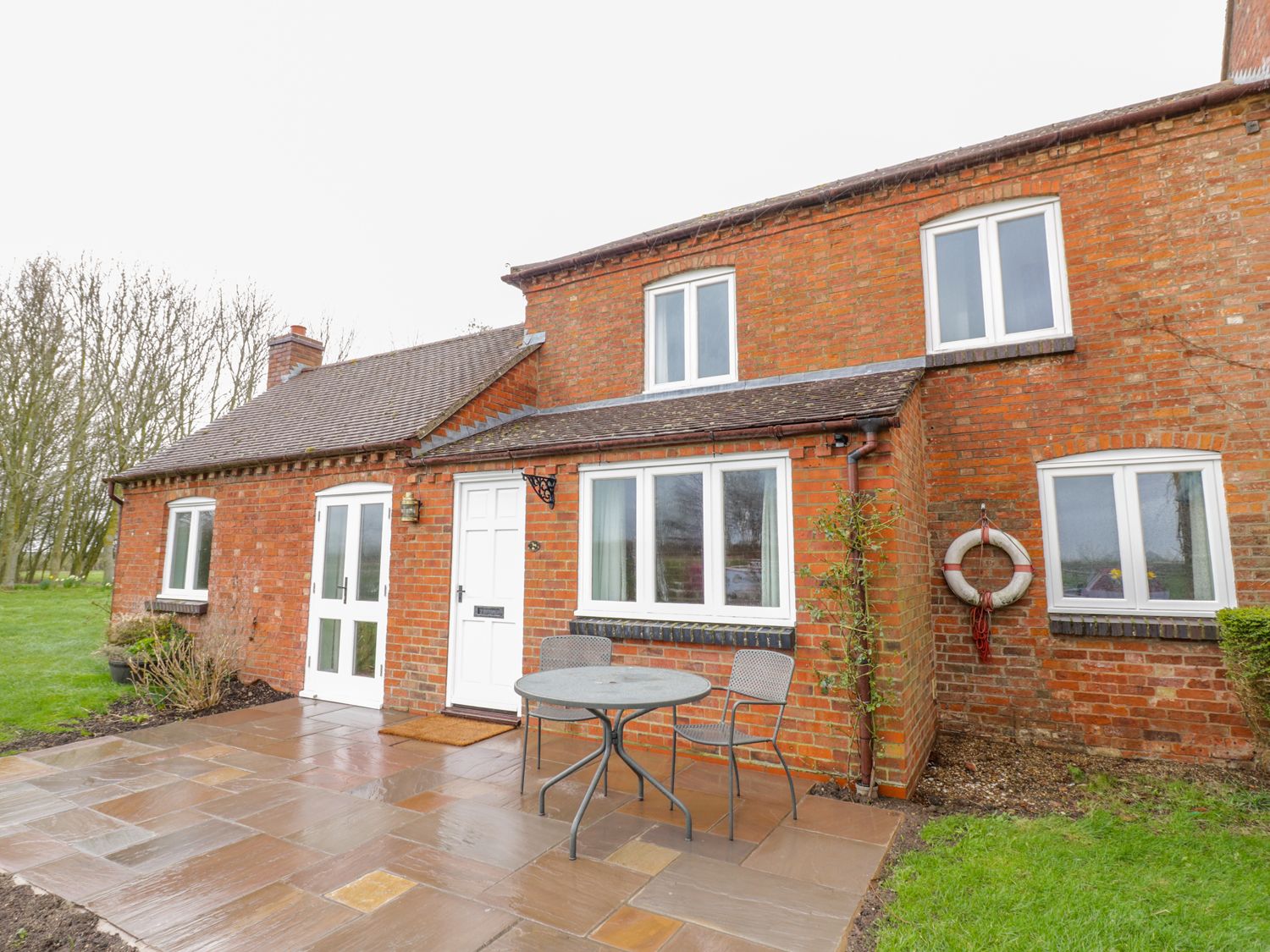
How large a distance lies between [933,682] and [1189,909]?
9.38ft

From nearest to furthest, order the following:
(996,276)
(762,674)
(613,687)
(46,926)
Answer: (46,926) < (613,687) < (762,674) < (996,276)

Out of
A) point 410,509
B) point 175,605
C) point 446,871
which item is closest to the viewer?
point 446,871

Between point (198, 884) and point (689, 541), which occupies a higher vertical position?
point (689, 541)

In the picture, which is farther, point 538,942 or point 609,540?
point 609,540

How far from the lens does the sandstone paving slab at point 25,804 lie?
405cm

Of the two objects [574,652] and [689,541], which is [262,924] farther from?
[689,541]

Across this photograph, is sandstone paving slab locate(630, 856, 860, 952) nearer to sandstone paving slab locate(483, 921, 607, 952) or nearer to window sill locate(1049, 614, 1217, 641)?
sandstone paving slab locate(483, 921, 607, 952)

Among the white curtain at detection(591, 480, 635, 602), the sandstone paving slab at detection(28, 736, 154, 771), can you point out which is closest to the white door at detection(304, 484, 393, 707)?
the sandstone paving slab at detection(28, 736, 154, 771)

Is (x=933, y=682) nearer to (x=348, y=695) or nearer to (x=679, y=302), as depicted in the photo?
(x=679, y=302)

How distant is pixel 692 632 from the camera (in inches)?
208

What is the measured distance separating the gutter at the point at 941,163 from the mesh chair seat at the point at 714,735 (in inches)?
224

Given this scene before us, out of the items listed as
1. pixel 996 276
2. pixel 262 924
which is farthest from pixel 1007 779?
pixel 262 924

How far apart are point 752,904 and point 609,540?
3533mm

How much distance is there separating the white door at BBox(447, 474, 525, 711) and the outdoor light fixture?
510 mm
